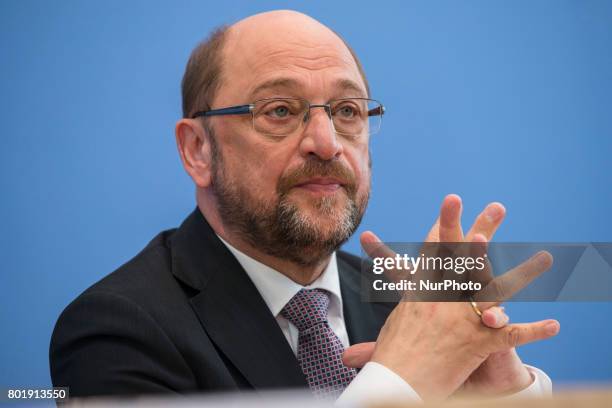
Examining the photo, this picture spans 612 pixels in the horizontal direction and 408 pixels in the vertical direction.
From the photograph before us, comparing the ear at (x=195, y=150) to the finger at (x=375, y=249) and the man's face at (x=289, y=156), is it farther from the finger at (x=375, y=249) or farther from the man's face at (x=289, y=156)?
the finger at (x=375, y=249)

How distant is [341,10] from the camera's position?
264 cm

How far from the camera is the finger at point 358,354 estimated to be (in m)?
1.54

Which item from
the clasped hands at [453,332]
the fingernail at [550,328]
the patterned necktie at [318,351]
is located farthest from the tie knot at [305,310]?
the fingernail at [550,328]

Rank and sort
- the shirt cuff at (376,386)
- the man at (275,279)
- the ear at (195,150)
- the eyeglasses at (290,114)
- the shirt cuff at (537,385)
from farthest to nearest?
the ear at (195,150), the eyeglasses at (290,114), the shirt cuff at (537,385), the man at (275,279), the shirt cuff at (376,386)

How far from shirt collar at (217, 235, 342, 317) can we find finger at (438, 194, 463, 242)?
18.0 inches

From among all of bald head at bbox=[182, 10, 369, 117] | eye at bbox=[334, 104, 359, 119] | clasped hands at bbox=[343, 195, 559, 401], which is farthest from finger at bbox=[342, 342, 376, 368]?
bald head at bbox=[182, 10, 369, 117]

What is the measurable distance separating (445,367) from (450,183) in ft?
4.41

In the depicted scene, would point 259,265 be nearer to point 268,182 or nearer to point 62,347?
point 268,182

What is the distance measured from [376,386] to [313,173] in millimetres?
598

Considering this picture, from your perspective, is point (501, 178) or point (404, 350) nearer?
point (404, 350)

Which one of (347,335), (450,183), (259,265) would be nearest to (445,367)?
(347,335)

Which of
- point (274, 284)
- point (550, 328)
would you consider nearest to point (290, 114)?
point (274, 284)

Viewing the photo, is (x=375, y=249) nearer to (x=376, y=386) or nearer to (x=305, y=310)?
(x=305, y=310)

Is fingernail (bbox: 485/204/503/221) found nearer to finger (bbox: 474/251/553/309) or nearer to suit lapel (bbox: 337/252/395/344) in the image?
finger (bbox: 474/251/553/309)
